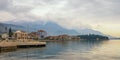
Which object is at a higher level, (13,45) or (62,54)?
(13,45)

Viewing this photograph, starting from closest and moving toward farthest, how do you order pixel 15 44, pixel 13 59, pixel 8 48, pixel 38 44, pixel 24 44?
pixel 13 59 → pixel 8 48 → pixel 15 44 → pixel 24 44 → pixel 38 44

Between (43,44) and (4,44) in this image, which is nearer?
(4,44)

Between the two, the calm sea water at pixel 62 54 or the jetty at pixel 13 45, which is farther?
the jetty at pixel 13 45

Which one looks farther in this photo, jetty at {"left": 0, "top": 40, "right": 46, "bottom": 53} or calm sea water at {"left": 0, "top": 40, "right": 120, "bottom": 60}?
jetty at {"left": 0, "top": 40, "right": 46, "bottom": 53}

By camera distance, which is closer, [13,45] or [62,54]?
[62,54]

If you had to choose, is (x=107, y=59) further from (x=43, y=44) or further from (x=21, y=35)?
(x=21, y=35)

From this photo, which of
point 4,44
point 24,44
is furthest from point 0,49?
point 24,44

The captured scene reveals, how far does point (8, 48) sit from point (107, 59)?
50.9m

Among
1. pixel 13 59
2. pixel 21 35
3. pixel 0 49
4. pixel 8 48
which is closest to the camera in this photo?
pixel 13 59

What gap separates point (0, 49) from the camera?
298ft

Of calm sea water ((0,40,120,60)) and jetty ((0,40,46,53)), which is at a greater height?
jetty ((0,40,46,53))

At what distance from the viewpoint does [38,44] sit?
428 feet

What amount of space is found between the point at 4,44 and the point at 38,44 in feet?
119

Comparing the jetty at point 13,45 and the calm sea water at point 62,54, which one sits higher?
the jetty at point 13,45
